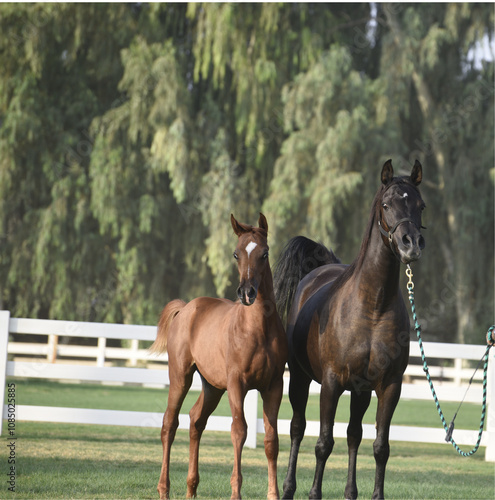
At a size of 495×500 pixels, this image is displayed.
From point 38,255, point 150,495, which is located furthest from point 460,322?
point 150,495

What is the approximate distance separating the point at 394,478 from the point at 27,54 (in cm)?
1388

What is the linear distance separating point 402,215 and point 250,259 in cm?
97

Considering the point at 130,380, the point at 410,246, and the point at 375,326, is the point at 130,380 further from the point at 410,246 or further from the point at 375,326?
the point at 410,246

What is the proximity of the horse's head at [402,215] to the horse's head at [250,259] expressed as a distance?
77cm

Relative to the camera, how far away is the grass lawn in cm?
574

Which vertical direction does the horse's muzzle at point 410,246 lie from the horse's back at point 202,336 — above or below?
above

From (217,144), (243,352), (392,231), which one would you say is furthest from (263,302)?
Result: (217,144)

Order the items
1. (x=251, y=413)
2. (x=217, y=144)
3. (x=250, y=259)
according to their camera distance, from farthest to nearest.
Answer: (x=217, y=144) → (x=251, y=413) → (x=250, y=259)

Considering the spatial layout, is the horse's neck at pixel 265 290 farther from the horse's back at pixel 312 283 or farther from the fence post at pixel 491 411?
the fence post at pixel 491 411

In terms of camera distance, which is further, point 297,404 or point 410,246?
point 297,404

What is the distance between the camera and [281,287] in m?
6.17

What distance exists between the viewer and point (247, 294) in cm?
421

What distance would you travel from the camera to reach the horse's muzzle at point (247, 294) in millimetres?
4195

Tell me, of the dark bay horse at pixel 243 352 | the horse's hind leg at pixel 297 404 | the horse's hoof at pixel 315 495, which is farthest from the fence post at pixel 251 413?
the horse's hoof at pixel 315 495
